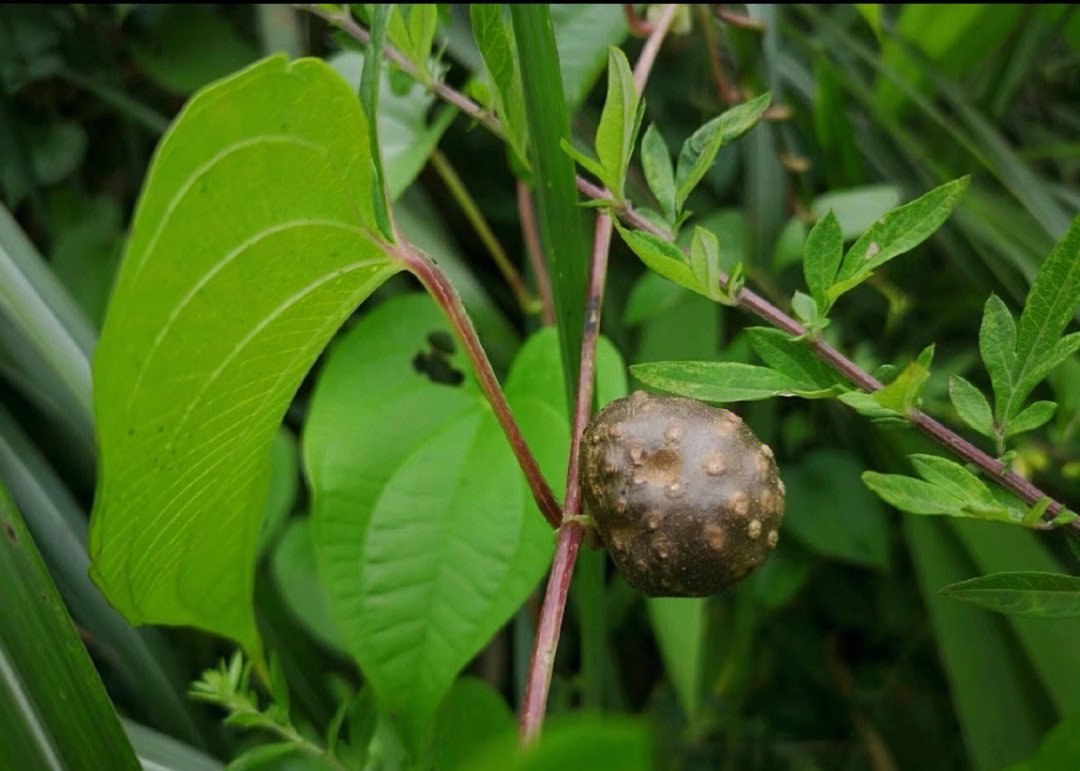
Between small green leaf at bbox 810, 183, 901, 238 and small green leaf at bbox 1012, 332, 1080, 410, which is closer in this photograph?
small green leaf at bbox 1012, 332, 1080, 410

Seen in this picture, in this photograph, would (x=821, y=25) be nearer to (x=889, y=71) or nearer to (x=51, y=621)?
(x=889, y=71)

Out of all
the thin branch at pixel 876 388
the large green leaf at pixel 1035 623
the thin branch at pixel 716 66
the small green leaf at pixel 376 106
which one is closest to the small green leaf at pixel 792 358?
the thin branch at pixel 876 388

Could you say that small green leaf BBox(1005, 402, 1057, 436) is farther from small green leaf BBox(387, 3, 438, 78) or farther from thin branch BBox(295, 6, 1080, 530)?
small green leaf BBox(387, 3, 438, 78)

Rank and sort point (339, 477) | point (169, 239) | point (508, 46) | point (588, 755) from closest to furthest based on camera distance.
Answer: point (588, 755)
point (169, 239)
point (508, 46)
point (339, 477)

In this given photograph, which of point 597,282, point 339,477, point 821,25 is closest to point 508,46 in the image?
point 597,282

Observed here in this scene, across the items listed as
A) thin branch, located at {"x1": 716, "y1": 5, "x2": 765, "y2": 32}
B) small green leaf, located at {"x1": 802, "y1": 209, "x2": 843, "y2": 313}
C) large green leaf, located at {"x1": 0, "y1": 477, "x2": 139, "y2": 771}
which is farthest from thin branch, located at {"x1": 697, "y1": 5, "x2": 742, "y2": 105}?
large green leaf, located at {"x1": 0, "y1": 477, "x2": 139, "y2": 771}

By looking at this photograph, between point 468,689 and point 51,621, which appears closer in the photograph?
point 51,621

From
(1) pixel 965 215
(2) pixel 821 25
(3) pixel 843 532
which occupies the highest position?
(2) pixel 821 25
